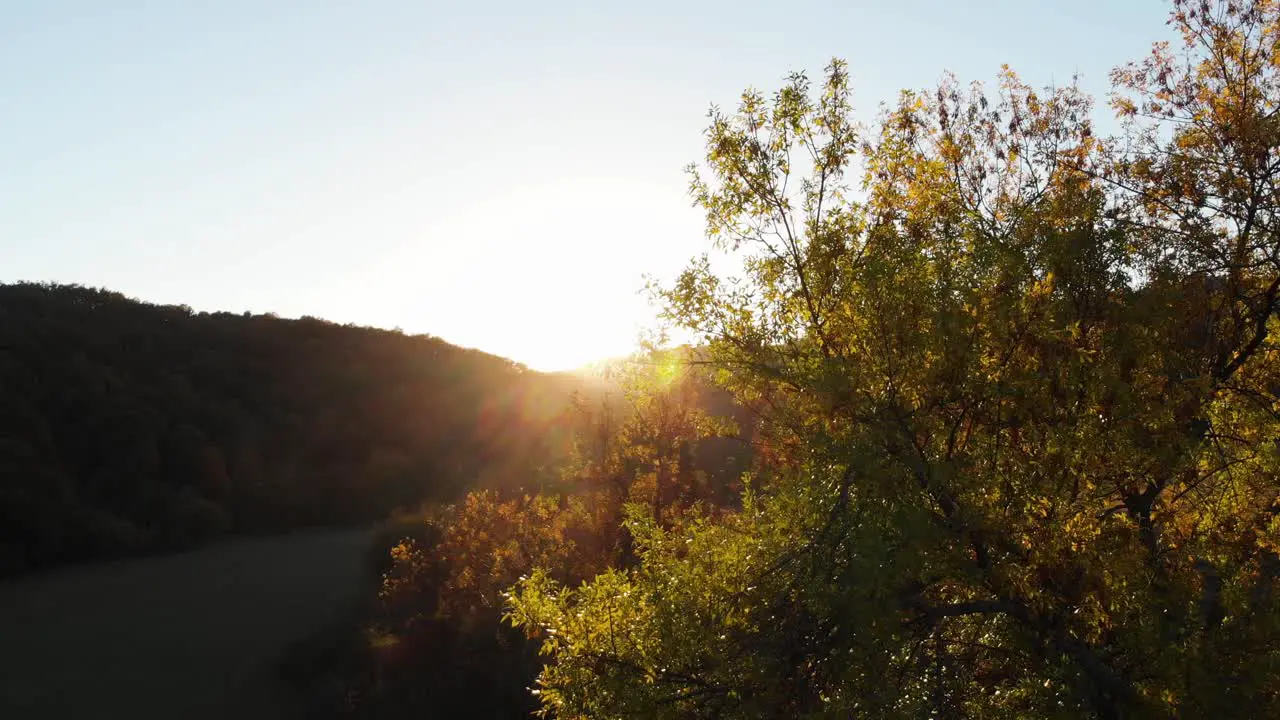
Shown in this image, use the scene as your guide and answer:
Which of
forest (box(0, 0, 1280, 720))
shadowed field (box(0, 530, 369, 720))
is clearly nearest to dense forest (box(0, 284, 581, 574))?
shadowed field (box(0, 530, 369, 720))

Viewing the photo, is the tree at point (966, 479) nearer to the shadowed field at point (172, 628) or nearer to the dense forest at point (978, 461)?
the dense forest at point (978, 461)

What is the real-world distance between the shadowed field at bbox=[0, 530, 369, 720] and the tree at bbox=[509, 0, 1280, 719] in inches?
546

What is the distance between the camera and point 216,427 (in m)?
31.6

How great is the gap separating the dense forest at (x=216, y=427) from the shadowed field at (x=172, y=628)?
222 cm

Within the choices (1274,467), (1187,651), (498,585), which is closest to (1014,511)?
(1187,651)

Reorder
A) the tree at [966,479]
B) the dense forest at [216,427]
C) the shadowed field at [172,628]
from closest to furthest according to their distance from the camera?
the tree at [966,479] → the shadowed field at [172,628] → the dense forest at [216,427]

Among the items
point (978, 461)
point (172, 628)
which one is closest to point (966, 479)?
point (978, 461)

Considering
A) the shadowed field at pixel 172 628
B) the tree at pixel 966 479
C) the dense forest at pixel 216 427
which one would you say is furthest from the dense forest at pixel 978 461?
the dense forest at pixel 216 427

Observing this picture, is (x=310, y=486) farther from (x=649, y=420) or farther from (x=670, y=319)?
(x=670, y=319)

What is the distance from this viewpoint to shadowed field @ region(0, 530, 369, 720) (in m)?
16.9

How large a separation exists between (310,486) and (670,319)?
26.9 meters

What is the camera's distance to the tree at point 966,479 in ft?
20.9

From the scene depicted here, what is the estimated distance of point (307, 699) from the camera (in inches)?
690

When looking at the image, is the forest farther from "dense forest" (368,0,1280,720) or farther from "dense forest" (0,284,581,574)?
"dense forest" (0,284,581,574)
